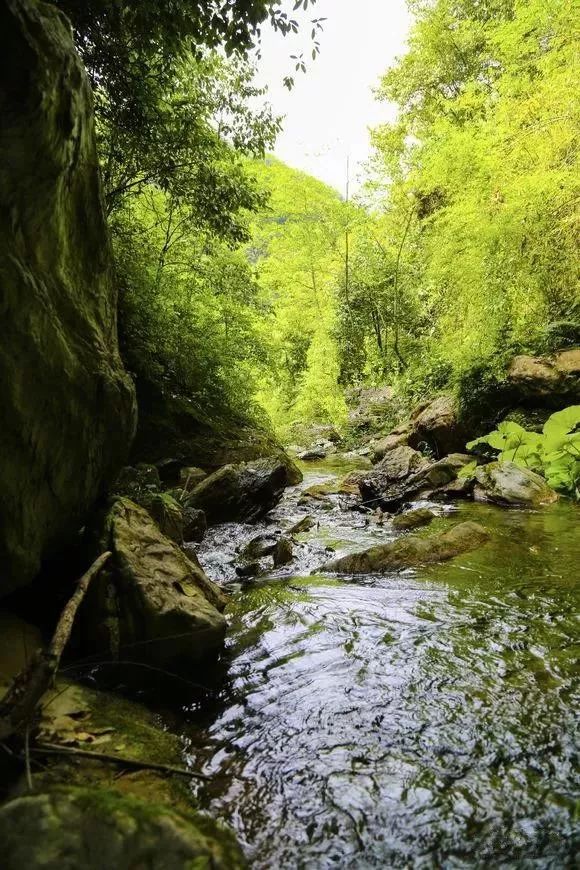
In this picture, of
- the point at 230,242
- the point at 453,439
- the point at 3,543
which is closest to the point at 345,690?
the point at 3,543

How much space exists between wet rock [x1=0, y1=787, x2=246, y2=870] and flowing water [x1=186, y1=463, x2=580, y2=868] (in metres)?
0.49

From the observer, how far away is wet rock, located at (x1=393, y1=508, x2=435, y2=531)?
811cm

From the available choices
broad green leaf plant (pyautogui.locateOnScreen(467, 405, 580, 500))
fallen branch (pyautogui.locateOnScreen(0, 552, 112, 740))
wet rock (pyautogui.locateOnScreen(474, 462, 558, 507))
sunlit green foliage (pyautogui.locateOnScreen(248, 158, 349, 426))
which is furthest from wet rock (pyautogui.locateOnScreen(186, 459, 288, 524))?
sunlit green foliage (pyautogui.locateOnScreen(248, 158, 349, 426))

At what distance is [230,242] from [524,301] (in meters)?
7.73

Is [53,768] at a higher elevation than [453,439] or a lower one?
lower

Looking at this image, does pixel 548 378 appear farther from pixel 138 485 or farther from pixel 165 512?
pixel 138 485

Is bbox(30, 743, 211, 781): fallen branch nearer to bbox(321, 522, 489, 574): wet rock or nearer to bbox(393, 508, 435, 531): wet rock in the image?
bbox(321, 522, 489, 574): wet rock

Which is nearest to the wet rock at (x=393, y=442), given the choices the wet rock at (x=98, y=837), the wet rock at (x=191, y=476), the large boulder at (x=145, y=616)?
the wet rock at (x=191, y=476)

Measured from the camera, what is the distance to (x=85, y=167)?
12.4ft

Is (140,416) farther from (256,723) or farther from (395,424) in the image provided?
(395,424)

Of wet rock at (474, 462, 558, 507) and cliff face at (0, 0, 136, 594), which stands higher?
cliff face at (0, 0, 136, 594)

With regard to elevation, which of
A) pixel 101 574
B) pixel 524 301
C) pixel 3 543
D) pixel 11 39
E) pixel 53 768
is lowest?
pixel 53 768

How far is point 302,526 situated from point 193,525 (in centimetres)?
186

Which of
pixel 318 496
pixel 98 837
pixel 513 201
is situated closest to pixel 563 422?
pixel 318 496
